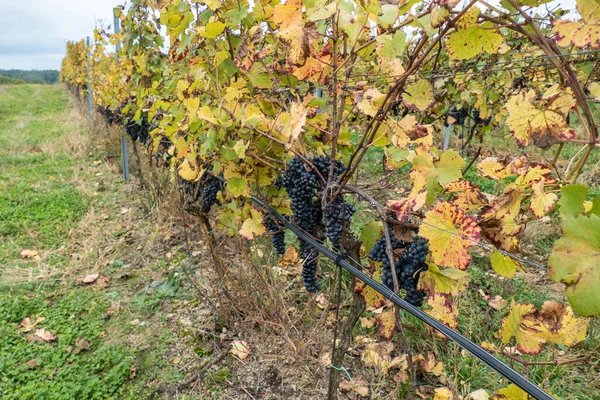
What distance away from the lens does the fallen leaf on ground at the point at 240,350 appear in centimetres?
235

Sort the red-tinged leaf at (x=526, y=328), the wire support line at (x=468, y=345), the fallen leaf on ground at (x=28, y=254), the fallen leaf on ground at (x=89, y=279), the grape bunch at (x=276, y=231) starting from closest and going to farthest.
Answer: the wire support line at (x=468, y=345) < the red-tinged leaf at (x=526, y=328) < the grape bunch at (x=276, y=231) < the fallen leaf on ground at (x=89, y=279) < the fallen leaf on ground at (x=28, y=254)

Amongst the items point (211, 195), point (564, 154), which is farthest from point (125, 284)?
point (564, 154)

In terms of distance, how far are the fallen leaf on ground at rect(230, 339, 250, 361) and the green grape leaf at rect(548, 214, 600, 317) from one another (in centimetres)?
197

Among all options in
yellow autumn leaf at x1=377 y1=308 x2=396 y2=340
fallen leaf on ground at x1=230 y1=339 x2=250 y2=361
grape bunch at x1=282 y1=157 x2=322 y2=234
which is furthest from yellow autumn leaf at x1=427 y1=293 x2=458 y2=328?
fallen leaf on ground at x1=230 y1=339 x2=250 y2=361

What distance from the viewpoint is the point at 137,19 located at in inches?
156

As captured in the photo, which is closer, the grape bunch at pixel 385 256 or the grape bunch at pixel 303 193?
the grape bunch at pixel 385 256

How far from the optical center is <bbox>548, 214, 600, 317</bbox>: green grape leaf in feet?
2.31

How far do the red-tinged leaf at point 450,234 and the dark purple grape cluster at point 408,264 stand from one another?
10 cm

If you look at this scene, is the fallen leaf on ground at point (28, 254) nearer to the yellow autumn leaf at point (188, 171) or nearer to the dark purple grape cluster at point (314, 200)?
the yellow autumn leaf at point (188, 171)

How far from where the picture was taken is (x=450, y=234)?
105 centimetres

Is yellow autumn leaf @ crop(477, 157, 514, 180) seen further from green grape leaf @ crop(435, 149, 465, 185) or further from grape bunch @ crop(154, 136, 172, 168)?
grape bunch @ crop(154, 136, 172, 168)

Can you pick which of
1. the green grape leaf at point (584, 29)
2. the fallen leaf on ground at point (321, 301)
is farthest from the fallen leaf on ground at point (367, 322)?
the green grape leaf at point (584, 29)

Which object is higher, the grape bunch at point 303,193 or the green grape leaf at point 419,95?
the green grape leaf at point 419,95

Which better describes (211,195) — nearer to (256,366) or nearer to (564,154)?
(256,366)
